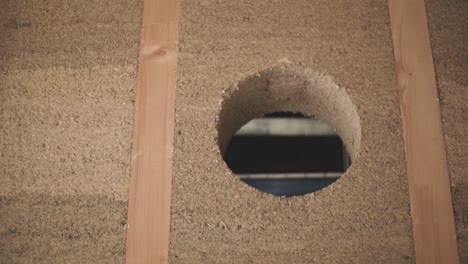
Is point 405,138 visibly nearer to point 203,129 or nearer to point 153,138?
point 203,129

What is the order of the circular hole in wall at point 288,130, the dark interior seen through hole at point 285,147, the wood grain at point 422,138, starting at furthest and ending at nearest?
1. the dark interior seen through hole at point 285,147
2. the circular hole in wall at point 288,130
3. the wood grain at point 422,138

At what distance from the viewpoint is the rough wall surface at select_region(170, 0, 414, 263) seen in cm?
154

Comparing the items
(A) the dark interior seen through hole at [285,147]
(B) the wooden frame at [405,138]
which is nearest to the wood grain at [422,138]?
(B) the wooden frame at [405,138]

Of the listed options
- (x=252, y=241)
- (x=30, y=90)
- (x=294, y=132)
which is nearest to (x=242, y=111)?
(x=252, y=241)

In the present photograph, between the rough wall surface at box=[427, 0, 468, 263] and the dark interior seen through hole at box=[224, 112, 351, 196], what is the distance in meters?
2.94

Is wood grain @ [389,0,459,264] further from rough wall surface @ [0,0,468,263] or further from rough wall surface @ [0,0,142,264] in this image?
rough wall surface @ [0,0,142,264]

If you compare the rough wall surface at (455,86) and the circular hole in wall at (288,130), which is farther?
the circular hole in wall at (288,130)

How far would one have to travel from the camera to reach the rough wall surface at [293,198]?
154 cm

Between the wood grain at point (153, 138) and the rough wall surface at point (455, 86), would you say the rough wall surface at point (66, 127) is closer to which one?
the wood grain at point (153, 138)

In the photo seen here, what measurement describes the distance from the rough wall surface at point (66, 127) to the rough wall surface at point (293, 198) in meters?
0.24

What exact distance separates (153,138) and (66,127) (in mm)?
350

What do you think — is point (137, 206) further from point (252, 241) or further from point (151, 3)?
point (151, 3)

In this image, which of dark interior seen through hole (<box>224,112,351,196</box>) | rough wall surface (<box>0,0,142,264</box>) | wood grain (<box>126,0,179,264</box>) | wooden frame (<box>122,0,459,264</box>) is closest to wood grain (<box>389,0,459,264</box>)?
wooden frame (<box>122,0,459,264</box>)

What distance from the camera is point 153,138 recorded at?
1661 mm
